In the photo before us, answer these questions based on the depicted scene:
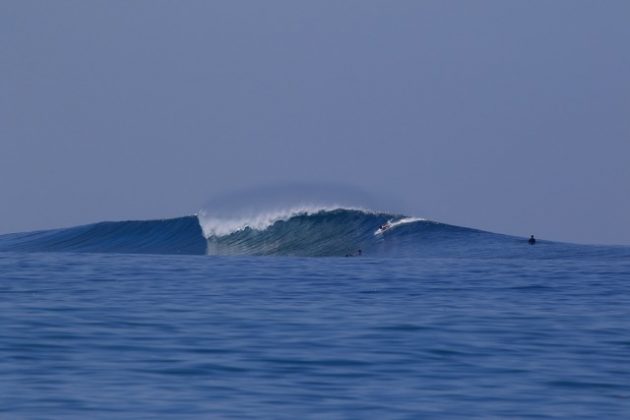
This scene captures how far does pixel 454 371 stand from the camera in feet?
31.3

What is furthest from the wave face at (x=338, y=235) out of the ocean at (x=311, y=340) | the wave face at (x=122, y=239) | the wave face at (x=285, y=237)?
the ocean at (x=311, y=340)

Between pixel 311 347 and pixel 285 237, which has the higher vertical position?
pixel 285 237

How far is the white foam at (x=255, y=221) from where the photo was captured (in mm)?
33062

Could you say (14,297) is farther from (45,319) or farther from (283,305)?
(283,305)

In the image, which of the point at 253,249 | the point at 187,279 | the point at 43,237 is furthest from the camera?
the point at 43,237

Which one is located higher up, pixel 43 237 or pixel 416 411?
pixel 43 237

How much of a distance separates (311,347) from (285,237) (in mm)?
21409

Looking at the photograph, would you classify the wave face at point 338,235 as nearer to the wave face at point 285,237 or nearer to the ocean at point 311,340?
the wave face at point 285,237

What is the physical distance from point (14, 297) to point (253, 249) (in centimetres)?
1696

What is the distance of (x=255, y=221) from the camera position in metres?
33.3

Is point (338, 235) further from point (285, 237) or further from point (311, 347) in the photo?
point (311, 347)

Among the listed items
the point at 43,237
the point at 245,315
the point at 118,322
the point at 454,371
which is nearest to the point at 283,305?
the point at 245,315

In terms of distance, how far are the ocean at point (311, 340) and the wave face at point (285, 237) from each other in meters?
8.27

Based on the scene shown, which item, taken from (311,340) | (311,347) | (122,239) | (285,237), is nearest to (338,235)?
(285,237)
